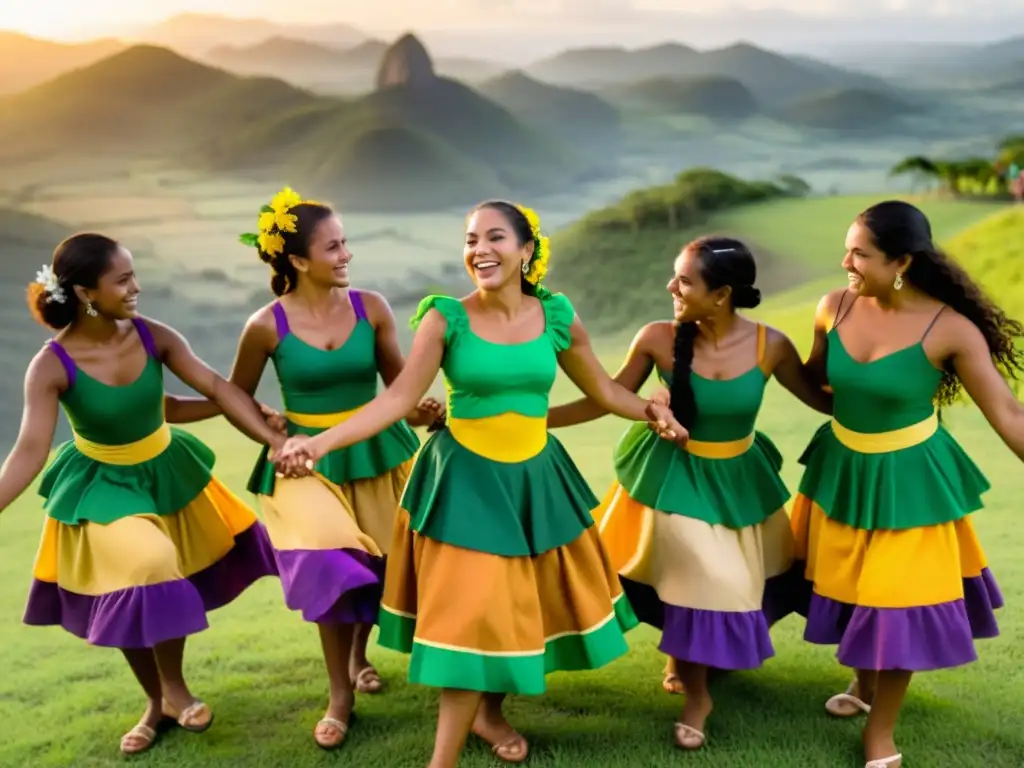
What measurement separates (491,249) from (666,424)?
64 cm

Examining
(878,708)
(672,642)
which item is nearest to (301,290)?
(672,642)

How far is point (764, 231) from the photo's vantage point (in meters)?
11.0

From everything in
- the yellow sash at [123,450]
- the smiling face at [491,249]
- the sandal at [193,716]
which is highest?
the smiling face at [491,249]

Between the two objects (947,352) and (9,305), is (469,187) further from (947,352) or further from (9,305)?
(947,352)

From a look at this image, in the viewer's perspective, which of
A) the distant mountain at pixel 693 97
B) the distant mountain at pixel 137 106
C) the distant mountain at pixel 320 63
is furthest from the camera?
the distant mountain at pixel 693 97

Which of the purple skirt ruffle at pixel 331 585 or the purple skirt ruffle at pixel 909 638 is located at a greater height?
the purple skirt ruffle at pixel 331 585

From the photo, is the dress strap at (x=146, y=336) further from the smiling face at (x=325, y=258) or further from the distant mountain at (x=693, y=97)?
the distant mountain at (x=693, y=97)

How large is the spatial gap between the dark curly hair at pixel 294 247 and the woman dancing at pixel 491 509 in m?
0.49

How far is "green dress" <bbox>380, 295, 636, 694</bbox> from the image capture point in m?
2.48

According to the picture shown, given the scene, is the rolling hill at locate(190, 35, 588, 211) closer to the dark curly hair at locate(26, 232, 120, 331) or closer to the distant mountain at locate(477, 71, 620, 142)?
the distant mountain at locate(477, 71, 620, 142)

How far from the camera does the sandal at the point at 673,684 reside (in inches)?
125

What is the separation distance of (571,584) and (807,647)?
128cm

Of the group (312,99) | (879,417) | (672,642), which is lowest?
(672,642)

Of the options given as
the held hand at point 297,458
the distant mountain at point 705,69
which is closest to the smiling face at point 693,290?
the held hand at point 297,458
